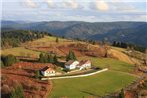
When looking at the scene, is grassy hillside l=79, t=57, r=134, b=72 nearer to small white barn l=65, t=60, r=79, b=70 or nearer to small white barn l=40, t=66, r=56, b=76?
small white barn l=65, t=60, r=79, b=70

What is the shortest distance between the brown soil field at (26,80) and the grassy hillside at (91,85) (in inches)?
95.3

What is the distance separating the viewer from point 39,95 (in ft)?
218

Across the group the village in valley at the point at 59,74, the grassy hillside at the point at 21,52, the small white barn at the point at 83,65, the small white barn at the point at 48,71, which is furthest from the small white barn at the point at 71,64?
the grassy hillside at the point at 21,52

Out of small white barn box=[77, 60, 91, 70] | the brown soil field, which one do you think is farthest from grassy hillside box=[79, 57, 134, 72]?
the brown soil field

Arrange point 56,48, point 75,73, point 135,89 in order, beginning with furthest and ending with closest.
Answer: point 56,48
point 75,73
point 135,89

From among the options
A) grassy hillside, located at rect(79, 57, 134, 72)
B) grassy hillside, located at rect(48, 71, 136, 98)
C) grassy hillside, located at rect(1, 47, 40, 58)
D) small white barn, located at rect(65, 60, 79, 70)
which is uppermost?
grassy hillside, located at rect(1, 47, 40, 58)

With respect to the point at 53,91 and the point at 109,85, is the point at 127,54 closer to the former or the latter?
the point at 109,85

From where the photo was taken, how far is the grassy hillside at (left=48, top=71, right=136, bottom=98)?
225ft

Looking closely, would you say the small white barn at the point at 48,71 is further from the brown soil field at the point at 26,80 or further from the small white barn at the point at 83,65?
the small white barn at the point at 83,65

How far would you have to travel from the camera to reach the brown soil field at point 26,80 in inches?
2664

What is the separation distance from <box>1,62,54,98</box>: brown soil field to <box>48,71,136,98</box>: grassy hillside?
7.94 feet

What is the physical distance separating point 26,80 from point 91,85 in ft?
48.0

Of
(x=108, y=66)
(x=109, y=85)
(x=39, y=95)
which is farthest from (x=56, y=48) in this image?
(x=39, y=95)

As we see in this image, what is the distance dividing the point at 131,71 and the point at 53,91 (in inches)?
1313
